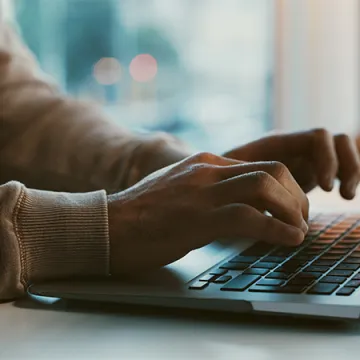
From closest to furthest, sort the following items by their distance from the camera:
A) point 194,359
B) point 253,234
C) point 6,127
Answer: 1. point 194,359
2. point 253,234
3. point 6,127

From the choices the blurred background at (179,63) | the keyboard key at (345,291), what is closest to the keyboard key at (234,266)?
the keyboard key at (345,291)

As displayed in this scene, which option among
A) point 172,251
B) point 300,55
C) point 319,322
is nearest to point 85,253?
point 172,251

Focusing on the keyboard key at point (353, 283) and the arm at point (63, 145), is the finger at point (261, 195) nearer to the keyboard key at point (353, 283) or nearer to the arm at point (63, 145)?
the keyboard key at point (353, 283)

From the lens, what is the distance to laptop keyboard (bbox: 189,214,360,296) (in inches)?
21.5

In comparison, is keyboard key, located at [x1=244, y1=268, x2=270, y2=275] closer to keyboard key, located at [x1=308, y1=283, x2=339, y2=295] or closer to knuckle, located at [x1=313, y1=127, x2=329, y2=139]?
keyboard key, located at [x1=308, y1=283, x2=339, y2=295]

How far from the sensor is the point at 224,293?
1.75 feet

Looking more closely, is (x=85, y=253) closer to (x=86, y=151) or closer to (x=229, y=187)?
(x=229, y=187)

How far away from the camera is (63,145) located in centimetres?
97

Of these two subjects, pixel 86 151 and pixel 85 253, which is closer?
pixel 85 253

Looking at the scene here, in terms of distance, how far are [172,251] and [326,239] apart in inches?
8.3

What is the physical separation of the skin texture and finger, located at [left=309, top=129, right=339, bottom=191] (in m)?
0.22

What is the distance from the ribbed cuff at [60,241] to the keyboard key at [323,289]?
163mm

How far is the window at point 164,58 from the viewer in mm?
2086

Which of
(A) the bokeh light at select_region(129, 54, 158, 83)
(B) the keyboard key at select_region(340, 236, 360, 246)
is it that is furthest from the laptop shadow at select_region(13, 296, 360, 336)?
(A) the bokeh light at select_region(129, 54, 158, 83)
